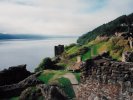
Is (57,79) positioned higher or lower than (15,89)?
higher

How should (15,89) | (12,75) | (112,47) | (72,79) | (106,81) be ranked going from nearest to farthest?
(106,81), (15,89), (72,79), (12,75), (112,47)

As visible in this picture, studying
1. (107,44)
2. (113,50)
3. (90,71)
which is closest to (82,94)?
(90,71)

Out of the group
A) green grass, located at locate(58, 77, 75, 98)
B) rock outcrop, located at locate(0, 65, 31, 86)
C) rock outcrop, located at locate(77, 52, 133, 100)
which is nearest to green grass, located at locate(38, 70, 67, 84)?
green grass, located at locate(58, 77, 75, 98)

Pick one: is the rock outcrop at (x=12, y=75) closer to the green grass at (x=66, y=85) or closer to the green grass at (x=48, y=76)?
the green grass at (x=48, y=76)

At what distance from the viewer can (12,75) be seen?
2445 inches

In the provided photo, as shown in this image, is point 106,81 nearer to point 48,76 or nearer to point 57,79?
point 57,79

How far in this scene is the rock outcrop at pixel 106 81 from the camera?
14031 millimetres

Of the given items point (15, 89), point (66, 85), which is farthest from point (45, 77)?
point (15, 89)

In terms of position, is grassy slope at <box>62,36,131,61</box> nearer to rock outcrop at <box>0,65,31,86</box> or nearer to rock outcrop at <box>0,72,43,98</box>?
rock outcrop at <box>0,65,31,86</box>

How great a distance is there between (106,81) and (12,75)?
48.5 m

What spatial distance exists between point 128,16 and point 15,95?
102 metres

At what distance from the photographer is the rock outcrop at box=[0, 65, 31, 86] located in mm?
60500

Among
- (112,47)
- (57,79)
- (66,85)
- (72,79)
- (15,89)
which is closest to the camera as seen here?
(15,89)

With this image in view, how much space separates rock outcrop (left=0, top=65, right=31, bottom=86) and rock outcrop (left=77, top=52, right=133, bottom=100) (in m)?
45.5
